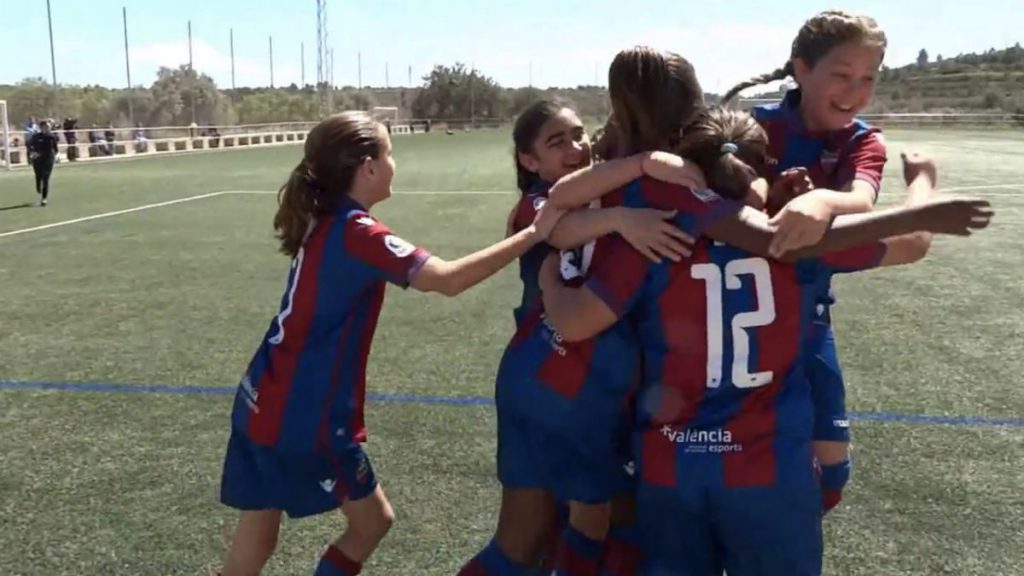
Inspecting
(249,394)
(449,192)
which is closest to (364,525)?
(249,394)

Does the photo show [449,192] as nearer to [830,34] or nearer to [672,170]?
[830,34]

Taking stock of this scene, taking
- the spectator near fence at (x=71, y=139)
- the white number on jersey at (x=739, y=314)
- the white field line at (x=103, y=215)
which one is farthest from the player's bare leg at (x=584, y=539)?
the spectator near fence at (x=71, y=139)

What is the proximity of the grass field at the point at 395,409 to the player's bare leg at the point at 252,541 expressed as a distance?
0.66 meters

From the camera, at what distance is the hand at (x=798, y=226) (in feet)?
6.91

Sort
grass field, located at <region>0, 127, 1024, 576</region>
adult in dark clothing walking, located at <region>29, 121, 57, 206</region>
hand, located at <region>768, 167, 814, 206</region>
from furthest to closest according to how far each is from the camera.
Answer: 1. adult in dark clothing walking, located at <region>29, 121, 57, 206</region>
2. grass field, located at <region>0, 127, 1024, 576</region>
3. hand, located at <region>768, 167, 814, 206</region>

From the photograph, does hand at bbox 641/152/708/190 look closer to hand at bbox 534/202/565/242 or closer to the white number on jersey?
the white number on jersey

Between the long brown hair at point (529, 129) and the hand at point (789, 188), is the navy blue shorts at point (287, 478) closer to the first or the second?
the long brown hair at point (529, 129)

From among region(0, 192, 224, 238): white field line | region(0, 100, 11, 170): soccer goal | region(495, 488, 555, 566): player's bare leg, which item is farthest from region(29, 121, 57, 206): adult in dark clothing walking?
region(495, 488, 555, 566): player's bare leg

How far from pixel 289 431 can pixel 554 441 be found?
791 mm

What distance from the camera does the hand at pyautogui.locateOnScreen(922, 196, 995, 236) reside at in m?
2.06

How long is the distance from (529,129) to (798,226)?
112 cm

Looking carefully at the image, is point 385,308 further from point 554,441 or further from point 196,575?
point 554,441

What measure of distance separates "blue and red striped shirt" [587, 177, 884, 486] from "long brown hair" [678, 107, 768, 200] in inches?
2.7

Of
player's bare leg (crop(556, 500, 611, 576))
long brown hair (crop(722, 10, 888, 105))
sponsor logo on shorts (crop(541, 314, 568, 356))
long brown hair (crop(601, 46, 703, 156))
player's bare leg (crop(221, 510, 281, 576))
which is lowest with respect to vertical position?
player's bare leg (crop(221, 510, 281, 576))
